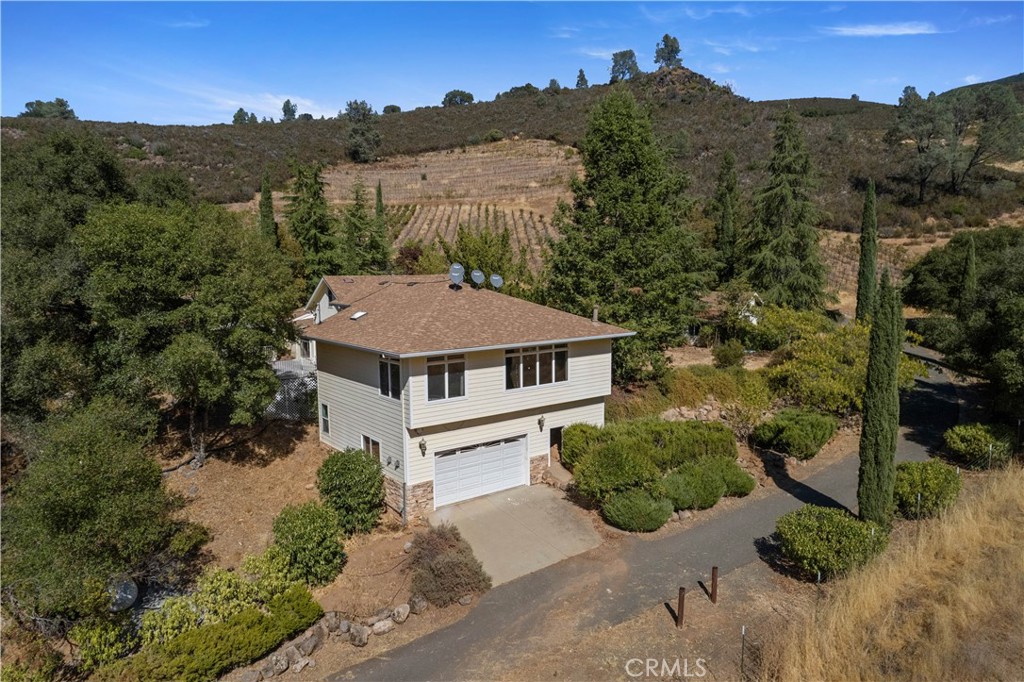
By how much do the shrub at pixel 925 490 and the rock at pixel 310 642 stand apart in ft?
47.9

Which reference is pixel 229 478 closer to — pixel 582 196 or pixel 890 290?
pixel 582 196

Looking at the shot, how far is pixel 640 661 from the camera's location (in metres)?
10.1

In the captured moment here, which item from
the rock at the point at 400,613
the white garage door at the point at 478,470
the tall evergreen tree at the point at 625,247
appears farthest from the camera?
the tall evergreen tree at the point at 625,247

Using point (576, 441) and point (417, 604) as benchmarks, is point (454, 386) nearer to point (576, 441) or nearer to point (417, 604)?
point (576, 441)

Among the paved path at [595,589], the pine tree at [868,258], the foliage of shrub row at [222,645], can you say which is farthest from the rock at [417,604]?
the pine tree at [868,258]

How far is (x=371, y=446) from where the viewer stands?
17281 millimetres

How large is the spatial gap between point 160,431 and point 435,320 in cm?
1130

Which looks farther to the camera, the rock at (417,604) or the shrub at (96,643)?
the rock at (417,604)

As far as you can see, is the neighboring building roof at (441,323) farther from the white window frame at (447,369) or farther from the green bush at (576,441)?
the green bush at (576,441)

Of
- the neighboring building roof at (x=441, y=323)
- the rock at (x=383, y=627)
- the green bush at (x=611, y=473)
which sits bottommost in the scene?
the rock at (x=383, y=627)

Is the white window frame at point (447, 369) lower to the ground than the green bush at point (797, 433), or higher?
higher

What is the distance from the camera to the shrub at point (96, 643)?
9.75 meters

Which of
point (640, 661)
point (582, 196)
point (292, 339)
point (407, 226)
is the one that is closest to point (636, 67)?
point (407, 226)

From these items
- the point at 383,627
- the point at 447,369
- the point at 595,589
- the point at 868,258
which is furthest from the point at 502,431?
the point at 868,258
